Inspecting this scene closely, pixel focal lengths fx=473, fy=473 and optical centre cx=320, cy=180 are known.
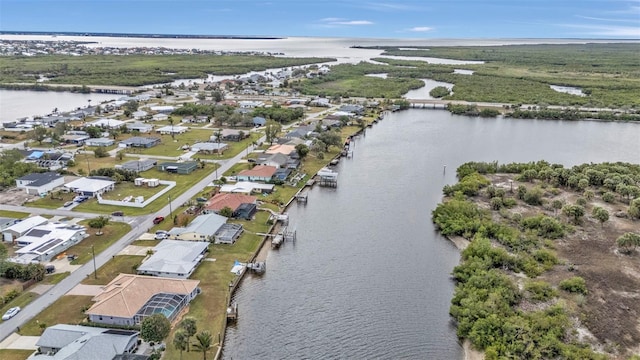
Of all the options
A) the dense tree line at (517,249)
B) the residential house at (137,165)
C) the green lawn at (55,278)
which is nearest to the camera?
the dense tree line at (517,249)

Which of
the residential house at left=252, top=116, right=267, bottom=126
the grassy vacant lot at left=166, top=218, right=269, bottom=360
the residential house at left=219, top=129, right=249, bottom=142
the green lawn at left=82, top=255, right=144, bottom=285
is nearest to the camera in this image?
the grassy vacant lot at left=166, top=218, right=269, bottom=360

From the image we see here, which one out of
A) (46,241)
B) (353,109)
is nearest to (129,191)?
(46,241)

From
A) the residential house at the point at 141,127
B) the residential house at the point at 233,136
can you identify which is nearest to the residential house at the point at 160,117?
the residential house at the point at 141,127

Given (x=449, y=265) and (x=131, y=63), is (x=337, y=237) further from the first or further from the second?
(x=131, y=63)

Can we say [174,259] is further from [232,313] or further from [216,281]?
[232,313]

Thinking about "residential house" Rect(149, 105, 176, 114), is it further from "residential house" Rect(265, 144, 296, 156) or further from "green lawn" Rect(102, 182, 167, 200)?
"green lawn" Rect(102, 182, 167, 200)

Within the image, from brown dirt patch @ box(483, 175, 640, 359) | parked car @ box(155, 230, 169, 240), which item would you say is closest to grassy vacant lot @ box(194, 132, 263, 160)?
parked car @ box(155, 230, 169, 240)

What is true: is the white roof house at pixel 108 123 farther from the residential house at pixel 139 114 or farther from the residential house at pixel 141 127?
the residential house at pixel 139 114
